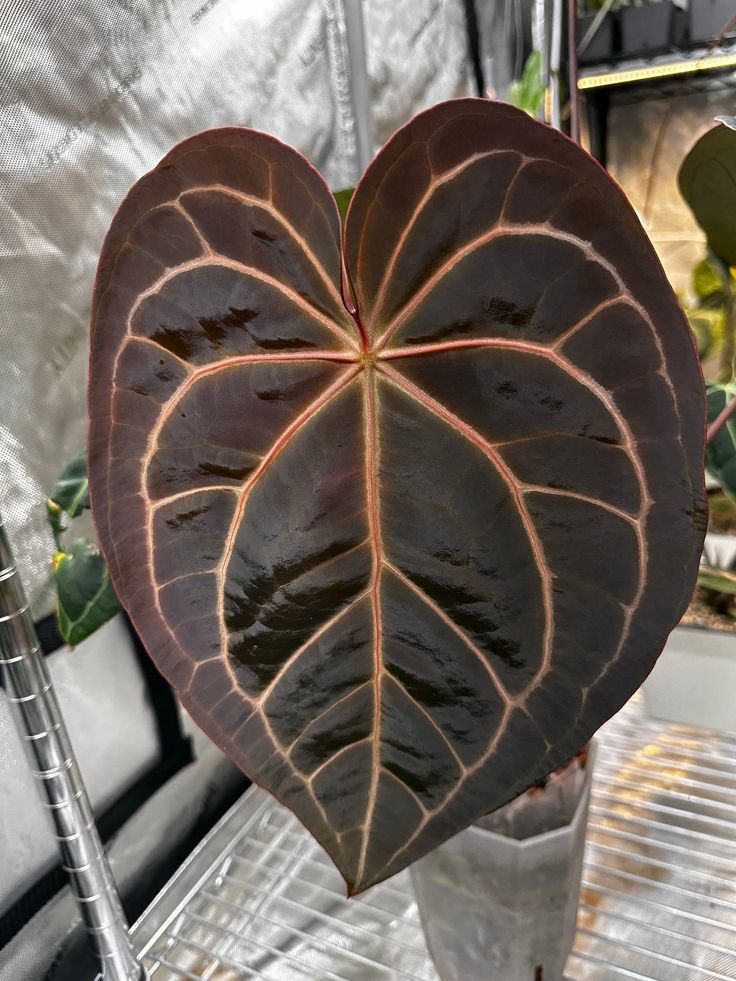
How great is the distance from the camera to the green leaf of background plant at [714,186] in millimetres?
626

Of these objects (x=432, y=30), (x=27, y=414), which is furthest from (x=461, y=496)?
(x=432, y=30)

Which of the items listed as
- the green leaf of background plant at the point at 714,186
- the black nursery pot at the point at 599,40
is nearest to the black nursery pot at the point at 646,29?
the black nursery pot at the point at 599,40

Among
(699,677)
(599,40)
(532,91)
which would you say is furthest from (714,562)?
(599,40)

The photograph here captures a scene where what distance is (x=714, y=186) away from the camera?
2.24 feet

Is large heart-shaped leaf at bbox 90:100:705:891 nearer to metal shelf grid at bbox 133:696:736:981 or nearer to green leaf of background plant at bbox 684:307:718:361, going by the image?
metal shelf grid at bbox 133:696:736:981

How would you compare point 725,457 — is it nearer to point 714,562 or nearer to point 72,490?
point 714,562

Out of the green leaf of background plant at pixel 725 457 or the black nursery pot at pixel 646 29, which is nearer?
the green leaf of background plant at pixel 725 457

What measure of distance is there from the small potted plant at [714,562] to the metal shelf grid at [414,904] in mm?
77

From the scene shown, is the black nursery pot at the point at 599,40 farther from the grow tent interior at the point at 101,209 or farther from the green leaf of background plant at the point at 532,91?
the grow tent interior at the point at 101,209

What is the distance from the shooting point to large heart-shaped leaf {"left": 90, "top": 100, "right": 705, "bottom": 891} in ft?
1.08

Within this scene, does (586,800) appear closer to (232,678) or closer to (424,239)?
(232,678)

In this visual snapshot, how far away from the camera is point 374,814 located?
41 cm

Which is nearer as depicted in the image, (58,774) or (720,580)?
(58,774)

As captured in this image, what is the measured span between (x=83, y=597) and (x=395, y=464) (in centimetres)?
33
